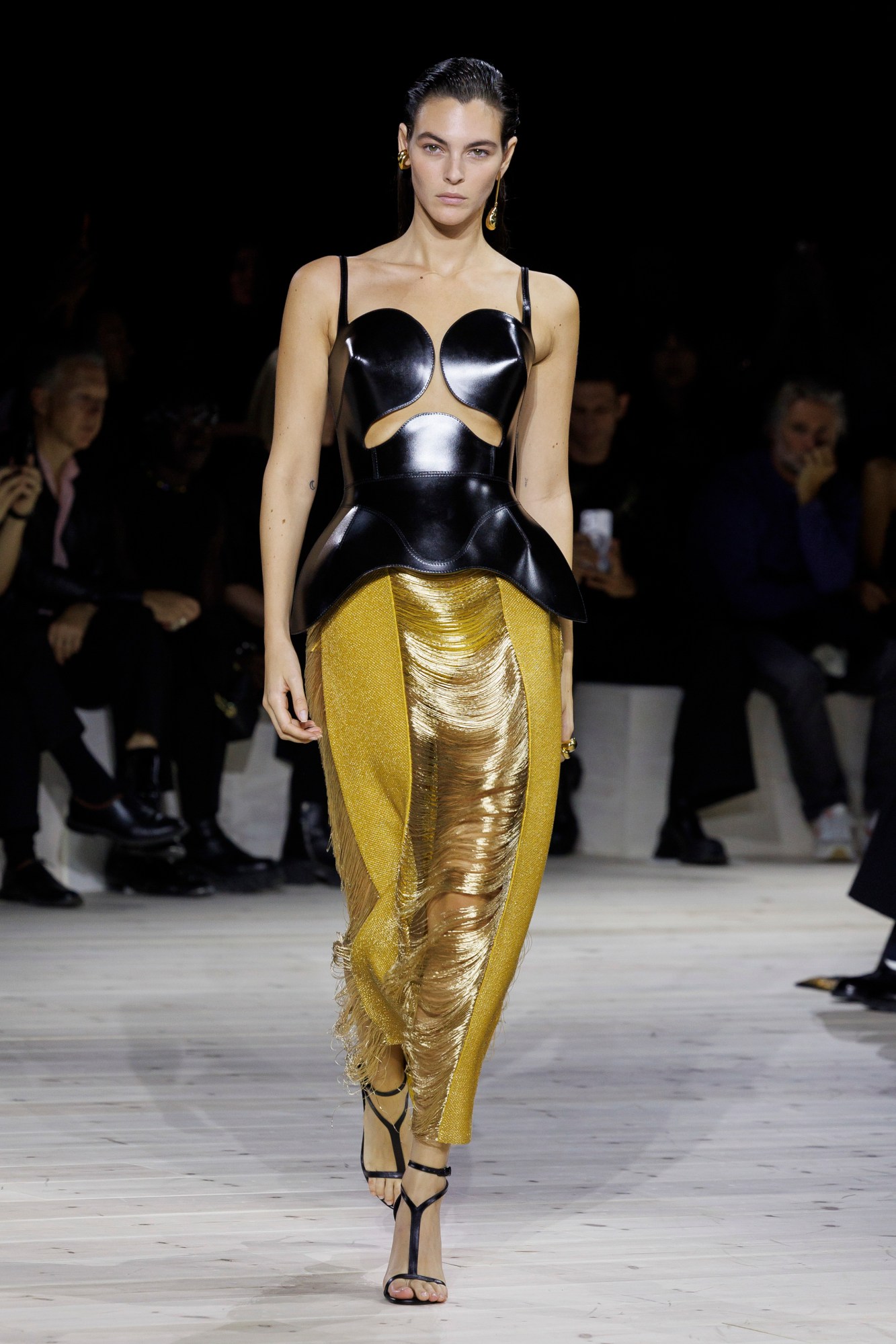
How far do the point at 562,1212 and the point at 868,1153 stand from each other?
0.51 metres

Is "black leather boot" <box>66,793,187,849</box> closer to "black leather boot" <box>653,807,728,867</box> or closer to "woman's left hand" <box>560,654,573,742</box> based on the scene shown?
"black leather boot" <box>653,807,728,867</box>

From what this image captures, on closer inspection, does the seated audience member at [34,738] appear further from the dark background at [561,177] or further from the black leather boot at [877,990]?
the black leather boot at [877,990]

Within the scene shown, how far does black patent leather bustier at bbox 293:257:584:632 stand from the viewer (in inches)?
80.9

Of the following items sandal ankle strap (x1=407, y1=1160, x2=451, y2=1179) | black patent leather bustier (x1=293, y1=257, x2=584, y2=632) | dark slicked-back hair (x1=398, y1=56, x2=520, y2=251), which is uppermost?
dark slicked-back hair (x1=398, y1=56, x2=520, y2=251)

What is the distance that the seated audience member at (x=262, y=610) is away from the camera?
5.12 meters

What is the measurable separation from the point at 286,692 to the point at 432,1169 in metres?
0.52

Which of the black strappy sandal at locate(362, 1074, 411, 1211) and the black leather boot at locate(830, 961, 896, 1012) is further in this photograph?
the black leather boot at locate(830, 961, 896, 1012)

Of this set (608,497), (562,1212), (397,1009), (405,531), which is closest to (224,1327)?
(397,1009)

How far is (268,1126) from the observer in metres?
2.65

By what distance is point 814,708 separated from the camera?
5.86 meters

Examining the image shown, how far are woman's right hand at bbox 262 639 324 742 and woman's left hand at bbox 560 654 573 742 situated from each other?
289mm

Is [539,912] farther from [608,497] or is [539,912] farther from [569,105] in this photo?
[569,105]

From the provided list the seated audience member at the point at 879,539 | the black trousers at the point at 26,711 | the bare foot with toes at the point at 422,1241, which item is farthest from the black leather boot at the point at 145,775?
the bare foot with toes at the point at 422,1241

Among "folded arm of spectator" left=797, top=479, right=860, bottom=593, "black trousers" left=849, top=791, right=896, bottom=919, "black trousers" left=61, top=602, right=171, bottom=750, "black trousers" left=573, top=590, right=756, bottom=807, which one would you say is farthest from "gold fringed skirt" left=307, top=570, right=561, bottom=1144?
"folded arm of spectator" left=797, top=479, right=860, bottom=593
